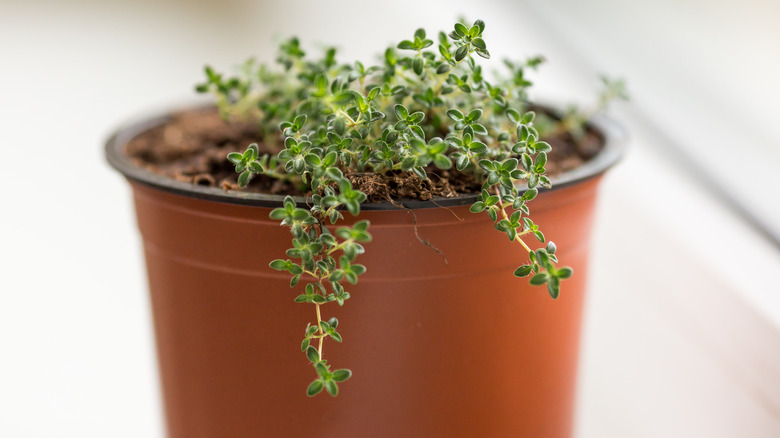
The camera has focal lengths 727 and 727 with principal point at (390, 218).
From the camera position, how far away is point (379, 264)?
2.79 ft

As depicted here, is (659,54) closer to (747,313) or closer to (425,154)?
(747,313)

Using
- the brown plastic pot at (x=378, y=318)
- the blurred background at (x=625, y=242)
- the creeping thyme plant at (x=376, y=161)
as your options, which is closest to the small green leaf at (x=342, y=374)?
the creeping thyme plant at (x=376, y=161)

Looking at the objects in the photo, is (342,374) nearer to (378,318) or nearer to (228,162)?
(378,318)

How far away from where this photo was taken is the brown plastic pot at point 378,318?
0.86 metres

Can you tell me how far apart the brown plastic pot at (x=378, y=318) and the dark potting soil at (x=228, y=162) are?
0.03 meters

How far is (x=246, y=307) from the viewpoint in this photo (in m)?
0.91

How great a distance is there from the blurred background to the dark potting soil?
13 cm

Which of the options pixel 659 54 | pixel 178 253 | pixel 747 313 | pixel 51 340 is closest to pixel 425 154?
pixel 178 253

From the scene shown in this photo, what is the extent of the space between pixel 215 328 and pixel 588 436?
3.01ft

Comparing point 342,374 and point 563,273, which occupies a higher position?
point 563,273

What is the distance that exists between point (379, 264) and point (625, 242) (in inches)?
39.9

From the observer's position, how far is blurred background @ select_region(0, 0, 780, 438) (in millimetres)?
1429

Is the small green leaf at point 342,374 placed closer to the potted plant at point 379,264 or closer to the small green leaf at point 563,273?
the potted plant at point 379,264

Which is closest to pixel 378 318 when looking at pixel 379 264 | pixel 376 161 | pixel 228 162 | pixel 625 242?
pixel 379 264
